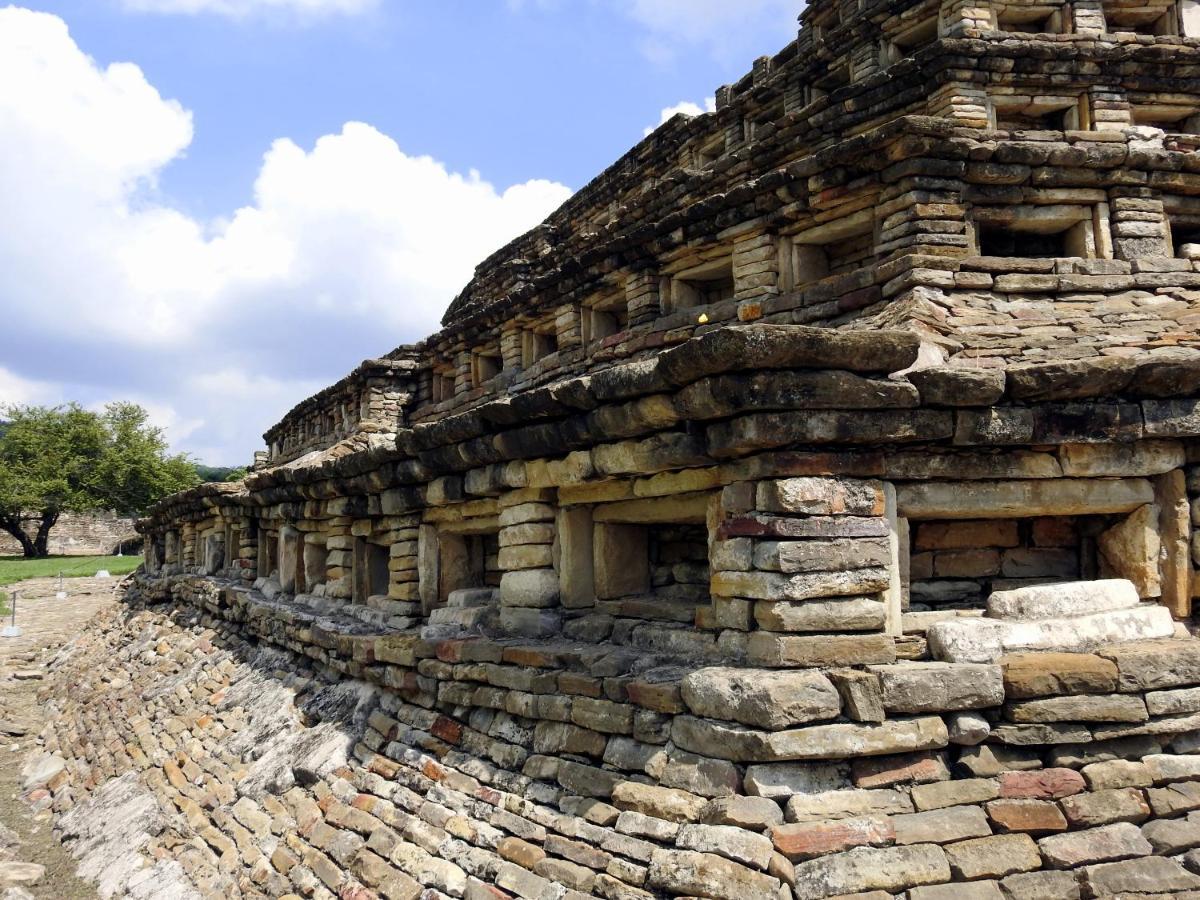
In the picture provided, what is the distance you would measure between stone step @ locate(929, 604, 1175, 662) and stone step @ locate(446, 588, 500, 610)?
4.00m

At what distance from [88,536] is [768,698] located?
55.4 meters

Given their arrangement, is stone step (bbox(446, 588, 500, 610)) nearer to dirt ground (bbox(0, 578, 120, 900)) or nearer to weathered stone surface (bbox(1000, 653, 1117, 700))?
dirt ground (bbox(0, 578, 120, 900))

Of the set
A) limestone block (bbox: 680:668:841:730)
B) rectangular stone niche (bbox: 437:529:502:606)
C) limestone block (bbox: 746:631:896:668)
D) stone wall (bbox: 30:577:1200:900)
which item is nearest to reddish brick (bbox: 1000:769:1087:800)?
stone wall (bbox: 30:577:1200:900)

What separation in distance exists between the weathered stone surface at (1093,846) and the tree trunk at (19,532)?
49876 millimetres

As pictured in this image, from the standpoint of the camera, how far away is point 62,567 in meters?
33.8

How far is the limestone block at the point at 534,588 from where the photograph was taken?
20.6 feet

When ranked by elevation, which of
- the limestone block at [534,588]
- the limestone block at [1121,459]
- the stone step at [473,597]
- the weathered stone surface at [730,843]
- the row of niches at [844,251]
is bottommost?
the weathered stone surface at [730,843]

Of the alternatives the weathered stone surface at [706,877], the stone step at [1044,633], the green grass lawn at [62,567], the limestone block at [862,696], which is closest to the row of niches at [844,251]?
the stone step at [1044,633]

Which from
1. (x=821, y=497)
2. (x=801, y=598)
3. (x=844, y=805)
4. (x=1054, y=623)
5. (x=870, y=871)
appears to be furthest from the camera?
(x=1054, y=623)

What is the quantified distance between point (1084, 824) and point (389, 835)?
4.17 meters

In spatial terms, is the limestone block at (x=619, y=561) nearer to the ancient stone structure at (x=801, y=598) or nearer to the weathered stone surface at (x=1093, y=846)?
the ancient stone structure at (x=801, y=598)

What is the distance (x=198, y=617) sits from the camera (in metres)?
14.0

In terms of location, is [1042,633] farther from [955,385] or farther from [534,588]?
[534,588]

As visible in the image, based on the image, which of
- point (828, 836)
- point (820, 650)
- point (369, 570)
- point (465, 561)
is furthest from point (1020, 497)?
point (369, 570)
